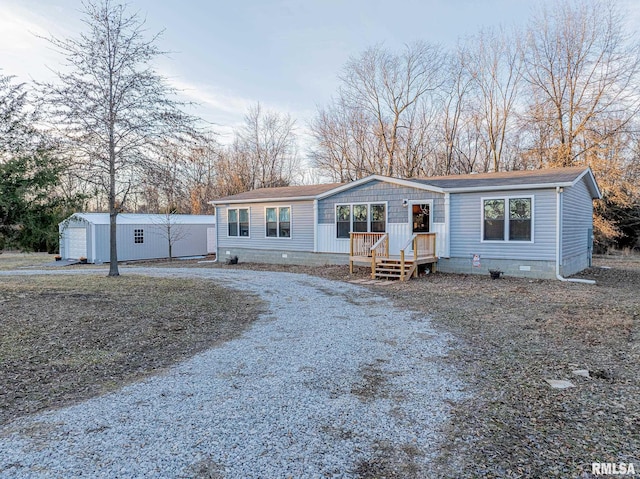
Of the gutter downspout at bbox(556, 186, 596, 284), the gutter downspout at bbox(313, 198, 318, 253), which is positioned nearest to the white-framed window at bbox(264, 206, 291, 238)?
the gutter downspout at bbox(313, 198, 318, 253)

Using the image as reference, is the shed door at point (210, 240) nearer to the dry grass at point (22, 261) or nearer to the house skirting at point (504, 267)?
the dry grass at point (22, 261)

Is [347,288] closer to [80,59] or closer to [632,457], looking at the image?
[632,457]

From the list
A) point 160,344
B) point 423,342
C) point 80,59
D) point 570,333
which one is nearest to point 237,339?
point 160,344

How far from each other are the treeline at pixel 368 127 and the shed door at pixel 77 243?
116 inches

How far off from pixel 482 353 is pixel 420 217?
31.4 feet

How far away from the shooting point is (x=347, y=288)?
10156 millimetres

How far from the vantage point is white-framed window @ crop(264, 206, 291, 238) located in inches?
621

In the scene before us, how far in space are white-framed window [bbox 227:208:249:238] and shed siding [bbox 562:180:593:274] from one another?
11548 mm

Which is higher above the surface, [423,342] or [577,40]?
[577,40]

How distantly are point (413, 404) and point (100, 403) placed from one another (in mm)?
2665

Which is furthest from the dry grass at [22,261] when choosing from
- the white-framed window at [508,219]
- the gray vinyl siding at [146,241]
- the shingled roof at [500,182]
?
the white-framed window at [508,219]

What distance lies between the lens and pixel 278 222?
16.0 metres

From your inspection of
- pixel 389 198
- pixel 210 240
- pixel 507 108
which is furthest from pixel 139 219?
pixel 507 108

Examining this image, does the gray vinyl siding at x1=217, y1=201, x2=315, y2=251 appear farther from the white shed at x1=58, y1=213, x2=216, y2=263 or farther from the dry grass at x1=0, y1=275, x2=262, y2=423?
the dry grass at x1=0, y1=275, x2=262, y2=423
